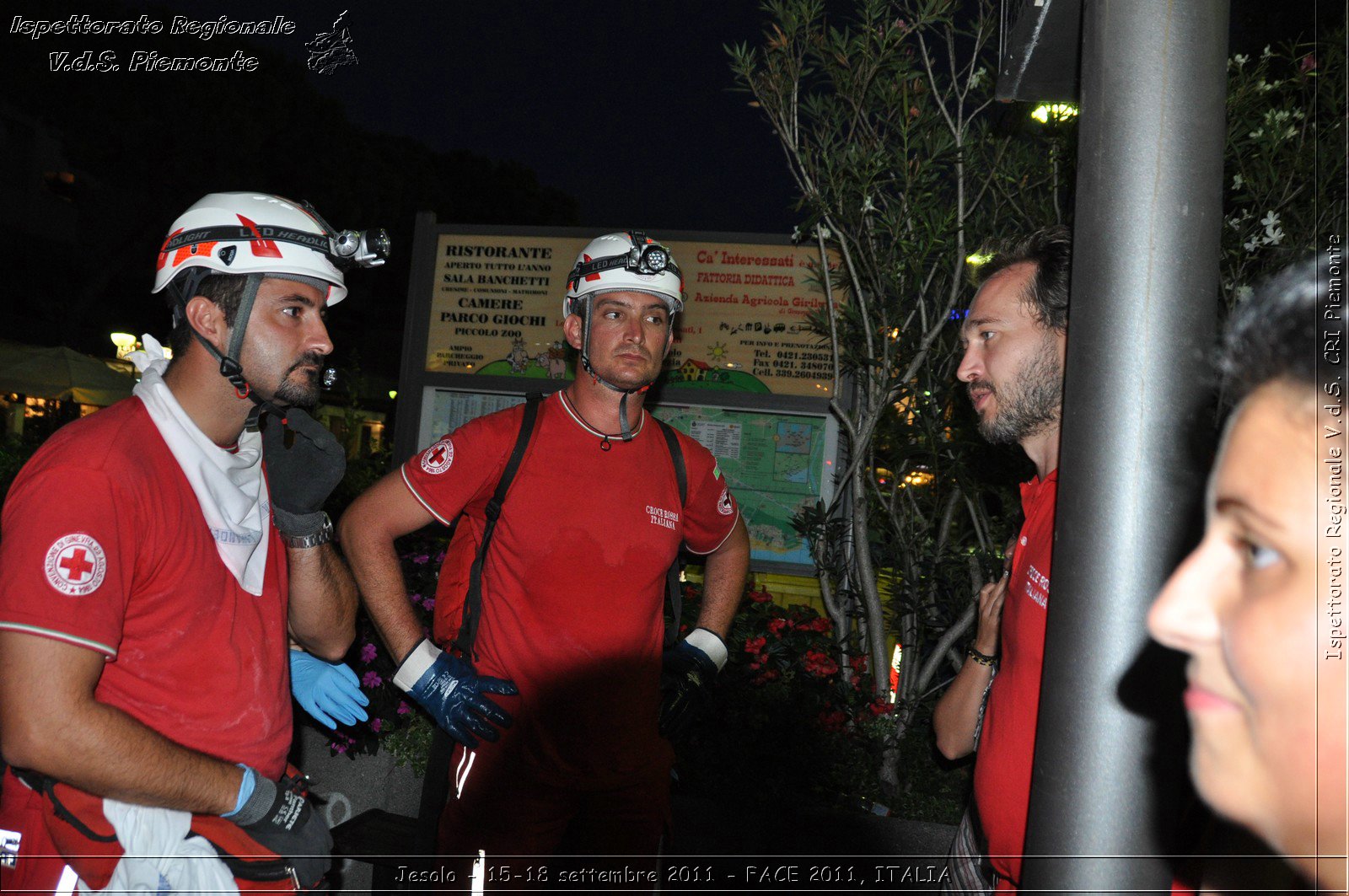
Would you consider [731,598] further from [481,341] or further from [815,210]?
[481,341]

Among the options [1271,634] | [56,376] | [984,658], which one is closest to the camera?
[1271,634]

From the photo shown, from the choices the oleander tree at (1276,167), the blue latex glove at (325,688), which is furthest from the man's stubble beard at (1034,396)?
the oleander tree at (1276,167)

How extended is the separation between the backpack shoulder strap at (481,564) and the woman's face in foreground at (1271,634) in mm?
2928

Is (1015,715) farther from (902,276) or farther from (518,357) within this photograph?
(518,357)

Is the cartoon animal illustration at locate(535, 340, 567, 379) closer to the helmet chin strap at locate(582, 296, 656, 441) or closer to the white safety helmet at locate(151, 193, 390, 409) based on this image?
the helmet chin strap at locate(582, 296, 656, 441)

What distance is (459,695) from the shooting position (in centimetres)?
341

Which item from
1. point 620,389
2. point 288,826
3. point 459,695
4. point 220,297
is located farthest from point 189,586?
point 620,389

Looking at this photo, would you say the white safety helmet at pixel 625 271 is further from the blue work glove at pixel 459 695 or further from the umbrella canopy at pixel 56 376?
the umbrella canopy at pixel 56 376

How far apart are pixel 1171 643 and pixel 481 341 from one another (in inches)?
285

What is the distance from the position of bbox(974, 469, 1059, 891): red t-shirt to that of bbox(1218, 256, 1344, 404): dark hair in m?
1.48

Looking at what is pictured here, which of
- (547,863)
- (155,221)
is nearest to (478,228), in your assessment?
(547,863)

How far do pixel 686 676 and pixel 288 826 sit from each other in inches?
72.4

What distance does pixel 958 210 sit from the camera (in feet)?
19.3

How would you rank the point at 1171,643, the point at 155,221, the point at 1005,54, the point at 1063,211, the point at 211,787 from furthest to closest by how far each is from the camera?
the point at 155,221 → the point at 1063,211 → the point at 211,787 → the point at 1005,54 → the point at 1171,643
